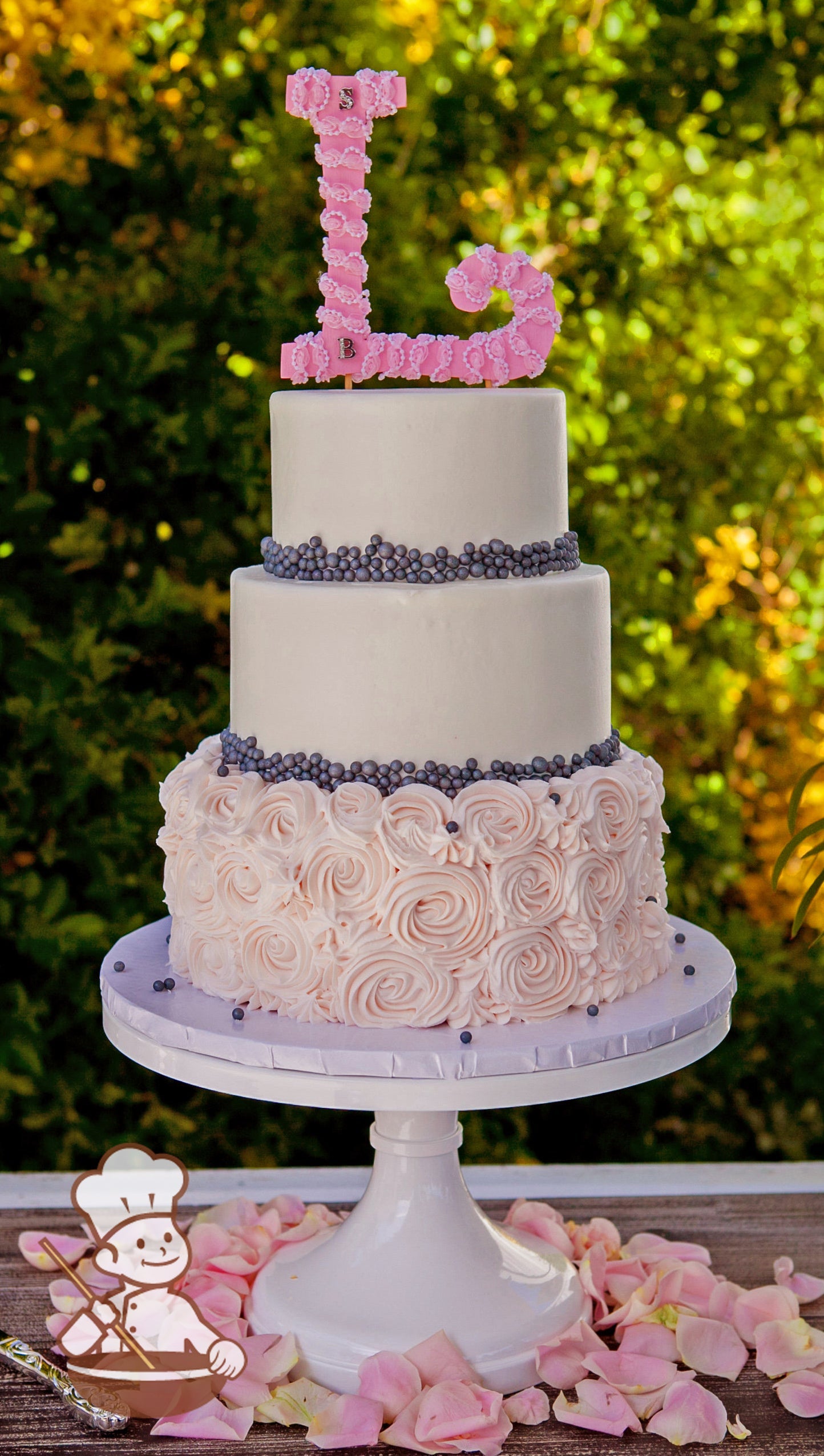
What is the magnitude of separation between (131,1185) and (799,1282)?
116 cm

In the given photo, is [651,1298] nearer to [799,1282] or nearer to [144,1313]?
[799,1282]

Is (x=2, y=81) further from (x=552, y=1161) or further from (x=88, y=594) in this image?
(x=552, y=1161)

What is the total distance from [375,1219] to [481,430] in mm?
1198

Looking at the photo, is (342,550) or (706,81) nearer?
(342,550)

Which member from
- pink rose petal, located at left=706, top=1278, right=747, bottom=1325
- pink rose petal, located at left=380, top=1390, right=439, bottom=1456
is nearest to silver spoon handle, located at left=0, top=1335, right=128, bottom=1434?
pink rose petal, located at left=380, top=1390, right=439, bottom=1456

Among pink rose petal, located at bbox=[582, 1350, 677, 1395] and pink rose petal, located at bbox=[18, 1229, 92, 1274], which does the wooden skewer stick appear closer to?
pink rose petal, located at bbox=[18, 1229, 92, 1274]

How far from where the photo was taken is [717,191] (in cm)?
353

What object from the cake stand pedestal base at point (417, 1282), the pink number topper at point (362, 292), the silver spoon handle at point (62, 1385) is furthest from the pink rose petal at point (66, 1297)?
the pink number topper at point (362, 292)

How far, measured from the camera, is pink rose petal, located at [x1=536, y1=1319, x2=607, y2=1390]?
2.21 meters

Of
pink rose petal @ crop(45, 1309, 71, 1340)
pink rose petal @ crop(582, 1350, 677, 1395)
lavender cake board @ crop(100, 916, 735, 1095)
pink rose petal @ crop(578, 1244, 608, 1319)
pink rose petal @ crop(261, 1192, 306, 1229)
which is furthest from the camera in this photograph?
pink rose petal @ crop(261, 1192, 306, 1229)

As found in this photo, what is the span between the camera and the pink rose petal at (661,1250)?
103 inches

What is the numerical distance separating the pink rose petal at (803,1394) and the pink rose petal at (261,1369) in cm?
69

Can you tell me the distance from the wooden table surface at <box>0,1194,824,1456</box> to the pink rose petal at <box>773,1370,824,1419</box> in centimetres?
2

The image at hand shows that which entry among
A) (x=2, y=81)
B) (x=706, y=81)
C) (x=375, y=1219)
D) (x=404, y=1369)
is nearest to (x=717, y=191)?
(x=706, y=81)
